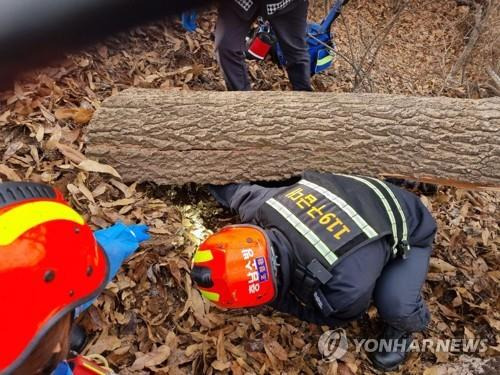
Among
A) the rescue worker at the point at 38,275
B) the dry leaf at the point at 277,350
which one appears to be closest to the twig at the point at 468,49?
the dry leaf at the point at 277,350

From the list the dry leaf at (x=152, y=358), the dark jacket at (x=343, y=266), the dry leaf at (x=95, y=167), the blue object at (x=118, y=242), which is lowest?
the dry leaf at (x=152, y=358)

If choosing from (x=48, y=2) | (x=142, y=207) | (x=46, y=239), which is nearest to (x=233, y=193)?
(x=142, y=207)

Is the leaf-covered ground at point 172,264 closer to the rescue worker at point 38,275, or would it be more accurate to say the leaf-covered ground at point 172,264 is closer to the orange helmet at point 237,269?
the orange helmet at point 237,269

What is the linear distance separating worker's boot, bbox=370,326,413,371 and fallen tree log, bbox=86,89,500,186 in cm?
98

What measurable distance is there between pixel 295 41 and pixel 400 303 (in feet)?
7.20

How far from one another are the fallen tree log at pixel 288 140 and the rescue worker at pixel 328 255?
327mm

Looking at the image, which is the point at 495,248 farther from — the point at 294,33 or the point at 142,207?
the point at 142,207

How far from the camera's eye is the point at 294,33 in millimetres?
3676

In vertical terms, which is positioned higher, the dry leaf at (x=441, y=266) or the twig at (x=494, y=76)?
the twig at (x=494, y=76)

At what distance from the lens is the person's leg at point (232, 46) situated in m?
3.44

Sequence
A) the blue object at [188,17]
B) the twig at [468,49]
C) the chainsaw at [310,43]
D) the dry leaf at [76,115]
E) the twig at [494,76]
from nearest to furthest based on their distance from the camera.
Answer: the blue object at [188,17]
the dry leaf at [76,115]
the chainsaw at [310,43]
the twig at [494,76]
the twig at [468,49]

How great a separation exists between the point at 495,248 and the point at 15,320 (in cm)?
317

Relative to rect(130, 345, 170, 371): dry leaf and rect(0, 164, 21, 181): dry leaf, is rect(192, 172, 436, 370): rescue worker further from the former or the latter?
rect(0, 164, 21, 181): dry leaf

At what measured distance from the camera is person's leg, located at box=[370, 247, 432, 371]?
8.33 ft
